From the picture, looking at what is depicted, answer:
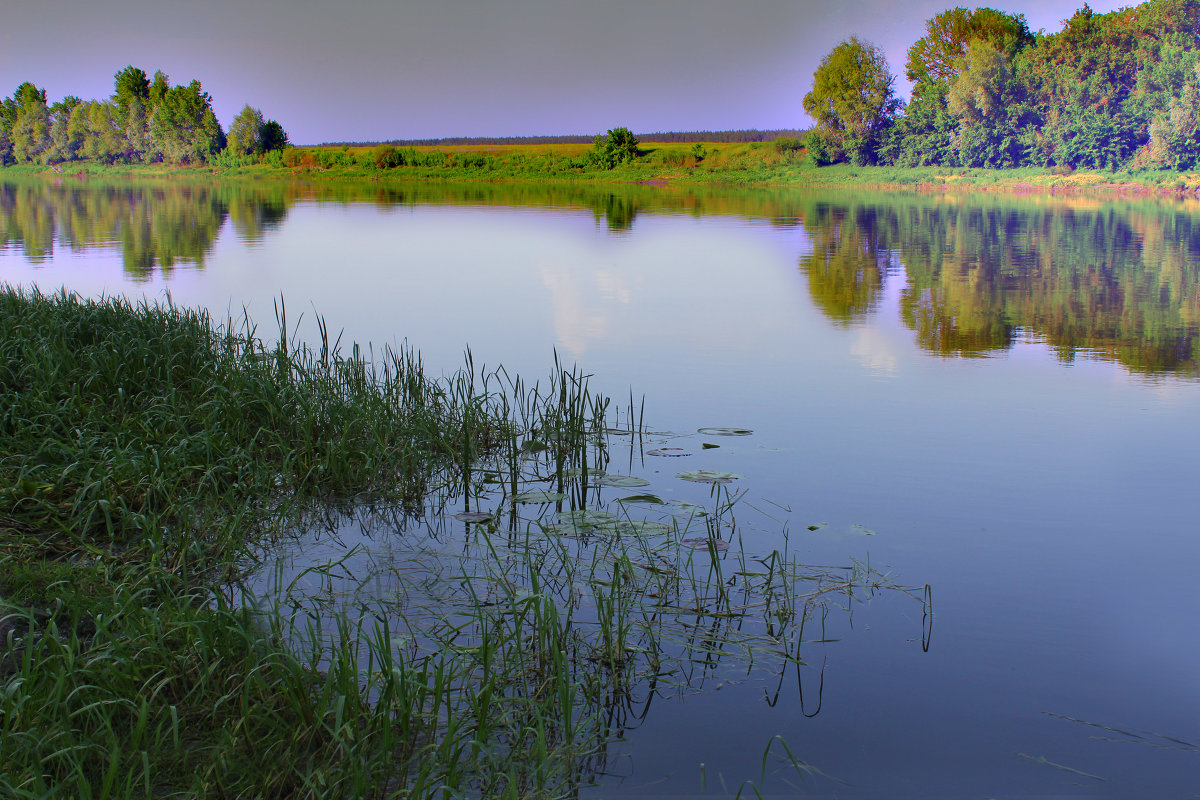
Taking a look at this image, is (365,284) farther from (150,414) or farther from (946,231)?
(946,231)

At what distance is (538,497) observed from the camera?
16.0 feet

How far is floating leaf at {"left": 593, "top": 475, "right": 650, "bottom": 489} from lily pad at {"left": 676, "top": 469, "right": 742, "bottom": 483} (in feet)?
0.86

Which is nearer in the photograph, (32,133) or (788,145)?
(788,145)

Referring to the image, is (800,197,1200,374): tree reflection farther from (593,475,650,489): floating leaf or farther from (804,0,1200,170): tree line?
(804,0,1200,170): tree line

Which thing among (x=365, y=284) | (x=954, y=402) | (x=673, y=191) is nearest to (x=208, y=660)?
(x=954, y=402)

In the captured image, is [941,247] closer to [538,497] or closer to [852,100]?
[538,497]

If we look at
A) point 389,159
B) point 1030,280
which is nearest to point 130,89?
point 389,159

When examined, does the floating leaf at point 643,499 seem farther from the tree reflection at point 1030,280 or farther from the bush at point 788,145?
the bush at point 788,145

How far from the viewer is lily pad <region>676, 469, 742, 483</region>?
17.1 feet

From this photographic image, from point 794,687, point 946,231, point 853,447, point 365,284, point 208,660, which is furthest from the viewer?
point 946,231

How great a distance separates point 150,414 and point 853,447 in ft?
14.5

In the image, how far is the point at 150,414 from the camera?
17.7ft

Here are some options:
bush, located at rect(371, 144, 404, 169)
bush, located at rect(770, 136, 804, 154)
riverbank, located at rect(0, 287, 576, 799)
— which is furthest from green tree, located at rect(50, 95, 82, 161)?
riverbank, located at rect(0, 287, 576, 799)

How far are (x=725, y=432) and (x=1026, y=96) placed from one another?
176 ft
